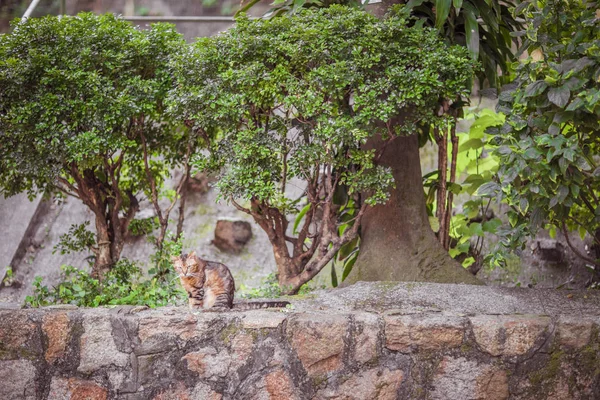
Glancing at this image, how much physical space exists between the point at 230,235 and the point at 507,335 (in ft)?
11.9

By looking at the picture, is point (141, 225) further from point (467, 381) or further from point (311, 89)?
point (467, 381)

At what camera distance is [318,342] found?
4086 mm

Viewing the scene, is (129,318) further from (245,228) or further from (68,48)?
(245,228)

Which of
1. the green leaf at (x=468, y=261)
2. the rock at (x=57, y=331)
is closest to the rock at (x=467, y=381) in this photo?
the green leaf at (x=468, y=261)

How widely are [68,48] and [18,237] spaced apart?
282cm

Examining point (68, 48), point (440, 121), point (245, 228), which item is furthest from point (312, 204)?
point (245, 228)

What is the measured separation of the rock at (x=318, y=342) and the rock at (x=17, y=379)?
4.99ft

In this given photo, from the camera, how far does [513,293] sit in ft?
14.9

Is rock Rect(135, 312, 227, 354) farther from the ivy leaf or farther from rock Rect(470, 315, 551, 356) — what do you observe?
the ivy leaf

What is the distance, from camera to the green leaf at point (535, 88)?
13.4 ft

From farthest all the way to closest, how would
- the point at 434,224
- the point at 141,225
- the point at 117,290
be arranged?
1. the point at 141,225
2. the point at 434,224
3. the point at 117,290

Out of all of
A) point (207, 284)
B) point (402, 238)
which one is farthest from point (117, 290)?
point (402, 238)

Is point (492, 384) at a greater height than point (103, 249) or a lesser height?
lesser

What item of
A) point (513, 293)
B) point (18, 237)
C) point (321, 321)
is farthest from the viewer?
point (18, 237)
